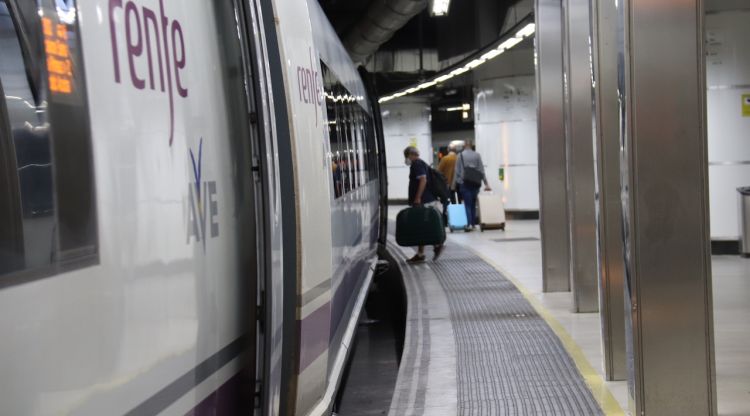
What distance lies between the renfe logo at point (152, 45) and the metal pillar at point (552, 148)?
8.49 m

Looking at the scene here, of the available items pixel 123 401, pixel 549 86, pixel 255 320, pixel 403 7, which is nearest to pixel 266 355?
pixel 255 320

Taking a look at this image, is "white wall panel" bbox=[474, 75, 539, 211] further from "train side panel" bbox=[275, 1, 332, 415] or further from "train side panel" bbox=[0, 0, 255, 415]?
"train side panel" bbox=[0, 0, 255, 415]

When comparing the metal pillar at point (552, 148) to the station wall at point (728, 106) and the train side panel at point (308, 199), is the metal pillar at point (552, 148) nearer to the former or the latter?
the station wall at point (728, 106)

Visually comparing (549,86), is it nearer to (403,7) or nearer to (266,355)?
(403,7)

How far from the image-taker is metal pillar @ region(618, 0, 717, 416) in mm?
5680

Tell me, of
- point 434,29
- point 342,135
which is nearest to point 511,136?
point 434,29

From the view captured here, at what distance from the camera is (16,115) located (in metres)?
2.09

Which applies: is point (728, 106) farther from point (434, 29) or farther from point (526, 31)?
point (434, 29)

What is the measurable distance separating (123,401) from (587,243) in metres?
7.73

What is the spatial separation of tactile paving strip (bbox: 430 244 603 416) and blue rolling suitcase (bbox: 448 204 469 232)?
32.3ft

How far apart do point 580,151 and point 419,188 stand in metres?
5.80

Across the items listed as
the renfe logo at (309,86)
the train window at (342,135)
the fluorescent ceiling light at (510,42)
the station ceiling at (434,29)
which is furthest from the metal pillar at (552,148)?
the renfe logo at (309,86)

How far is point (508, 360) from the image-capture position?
303 inches

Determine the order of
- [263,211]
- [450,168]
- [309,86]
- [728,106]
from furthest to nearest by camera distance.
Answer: [450,168] < [728,106] < [309,86] < [263,211]
